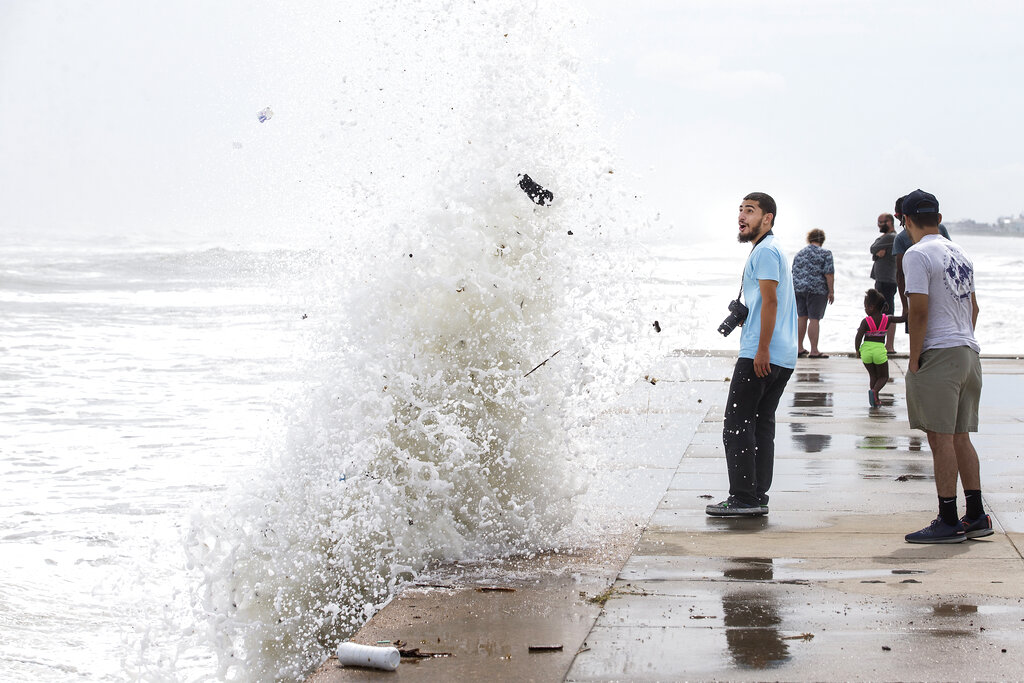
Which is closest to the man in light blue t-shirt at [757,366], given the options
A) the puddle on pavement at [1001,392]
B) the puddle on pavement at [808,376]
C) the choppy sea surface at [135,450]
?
the choppy sea surface at [135,450]

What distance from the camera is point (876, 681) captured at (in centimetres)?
354

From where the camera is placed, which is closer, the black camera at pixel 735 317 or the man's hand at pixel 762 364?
the man's hand at pixel 762 364

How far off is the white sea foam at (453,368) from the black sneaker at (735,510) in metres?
0.83

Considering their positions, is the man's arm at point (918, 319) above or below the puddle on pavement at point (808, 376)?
above

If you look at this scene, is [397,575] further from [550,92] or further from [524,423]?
[550,92]

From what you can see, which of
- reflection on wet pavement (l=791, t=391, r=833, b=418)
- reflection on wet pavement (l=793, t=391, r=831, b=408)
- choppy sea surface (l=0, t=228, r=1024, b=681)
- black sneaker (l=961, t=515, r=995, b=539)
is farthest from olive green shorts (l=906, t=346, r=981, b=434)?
reflection on wet pavement (l=793, t=391, r=831, b=408)

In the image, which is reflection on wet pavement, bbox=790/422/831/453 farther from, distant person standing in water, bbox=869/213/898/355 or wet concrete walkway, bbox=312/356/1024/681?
distant person standing in water, bbox=869/213/898/355

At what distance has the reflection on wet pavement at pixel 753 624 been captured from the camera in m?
3.79

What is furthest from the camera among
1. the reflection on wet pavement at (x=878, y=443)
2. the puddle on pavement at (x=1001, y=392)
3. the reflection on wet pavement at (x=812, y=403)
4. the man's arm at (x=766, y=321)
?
the puddle on pavement at (x=1001, y=392)

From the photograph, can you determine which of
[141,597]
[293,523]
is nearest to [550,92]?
[293,523]

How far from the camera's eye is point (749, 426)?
6023 millimetres

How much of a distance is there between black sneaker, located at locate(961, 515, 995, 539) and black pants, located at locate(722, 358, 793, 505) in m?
1.10

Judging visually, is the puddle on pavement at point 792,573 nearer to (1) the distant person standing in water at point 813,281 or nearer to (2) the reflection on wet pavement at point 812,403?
(2) the reflection on wet pavement at point 812,403

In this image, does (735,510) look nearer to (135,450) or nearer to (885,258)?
(135,450)
